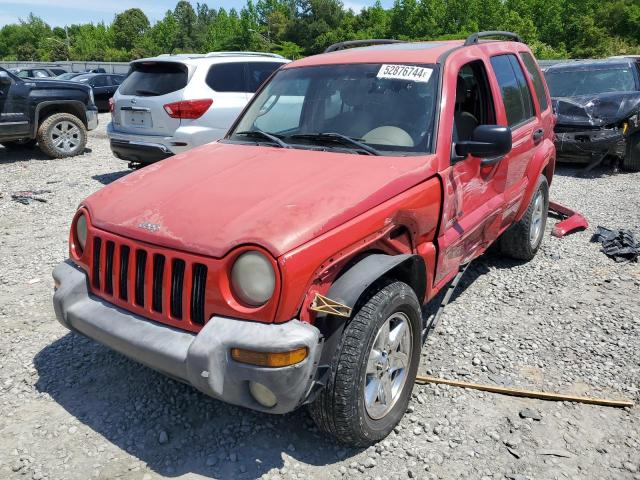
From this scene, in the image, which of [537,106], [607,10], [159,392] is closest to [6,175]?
[159,392]

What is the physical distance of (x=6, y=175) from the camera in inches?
363

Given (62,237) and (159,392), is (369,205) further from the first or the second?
(62,237)

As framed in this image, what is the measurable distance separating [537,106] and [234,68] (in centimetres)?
466

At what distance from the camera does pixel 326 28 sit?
72312 mm

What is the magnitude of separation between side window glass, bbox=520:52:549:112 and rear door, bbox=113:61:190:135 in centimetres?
440

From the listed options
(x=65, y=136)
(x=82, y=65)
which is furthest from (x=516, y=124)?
(x=82, y=65)

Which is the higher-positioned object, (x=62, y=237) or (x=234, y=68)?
(x=234, y=68)

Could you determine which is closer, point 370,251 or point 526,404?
point 370,251

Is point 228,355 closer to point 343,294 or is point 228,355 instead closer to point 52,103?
point 343,294

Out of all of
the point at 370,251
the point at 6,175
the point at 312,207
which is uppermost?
the point at 312,207

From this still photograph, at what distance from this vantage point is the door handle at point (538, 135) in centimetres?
470

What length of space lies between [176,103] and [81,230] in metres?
4.67

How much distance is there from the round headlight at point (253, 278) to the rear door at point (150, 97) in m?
5.48

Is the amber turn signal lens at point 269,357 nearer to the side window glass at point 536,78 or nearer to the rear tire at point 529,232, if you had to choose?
the rear tire at point 529,232
